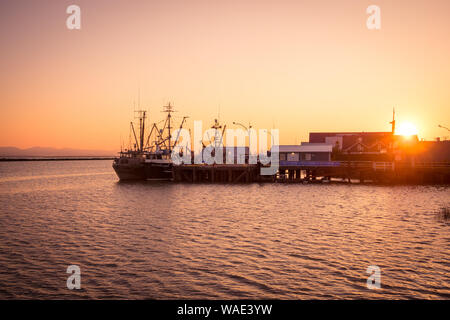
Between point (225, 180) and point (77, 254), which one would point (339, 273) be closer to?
point (77, 254)

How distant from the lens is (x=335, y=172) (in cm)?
7900

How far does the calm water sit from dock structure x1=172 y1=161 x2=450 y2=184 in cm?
3526

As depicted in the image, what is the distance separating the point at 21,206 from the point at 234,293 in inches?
1579

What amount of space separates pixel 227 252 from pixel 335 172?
61.2 m

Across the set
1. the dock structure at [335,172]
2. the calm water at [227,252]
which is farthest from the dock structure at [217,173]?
the calm water at [227,252]

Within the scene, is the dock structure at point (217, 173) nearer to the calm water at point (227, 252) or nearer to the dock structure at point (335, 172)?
the dock structure at point (335, 172)

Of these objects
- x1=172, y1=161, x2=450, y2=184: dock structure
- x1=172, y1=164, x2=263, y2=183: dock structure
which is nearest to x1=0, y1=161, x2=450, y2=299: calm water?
x1=172, y1=161, x2=450, y2=184: dock structure

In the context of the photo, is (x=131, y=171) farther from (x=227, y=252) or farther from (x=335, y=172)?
(x=227, y=252)

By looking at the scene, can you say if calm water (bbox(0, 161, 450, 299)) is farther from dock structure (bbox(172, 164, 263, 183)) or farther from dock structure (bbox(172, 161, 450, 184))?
dock structure (bbox(172, 164, 263, 183))

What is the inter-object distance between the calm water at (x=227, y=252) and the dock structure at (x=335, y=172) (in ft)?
116

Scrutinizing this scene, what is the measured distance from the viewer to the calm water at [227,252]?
648 inches

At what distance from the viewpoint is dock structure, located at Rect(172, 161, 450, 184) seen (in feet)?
243

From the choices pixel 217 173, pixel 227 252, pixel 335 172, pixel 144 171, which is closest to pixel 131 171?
pixel 144 171
